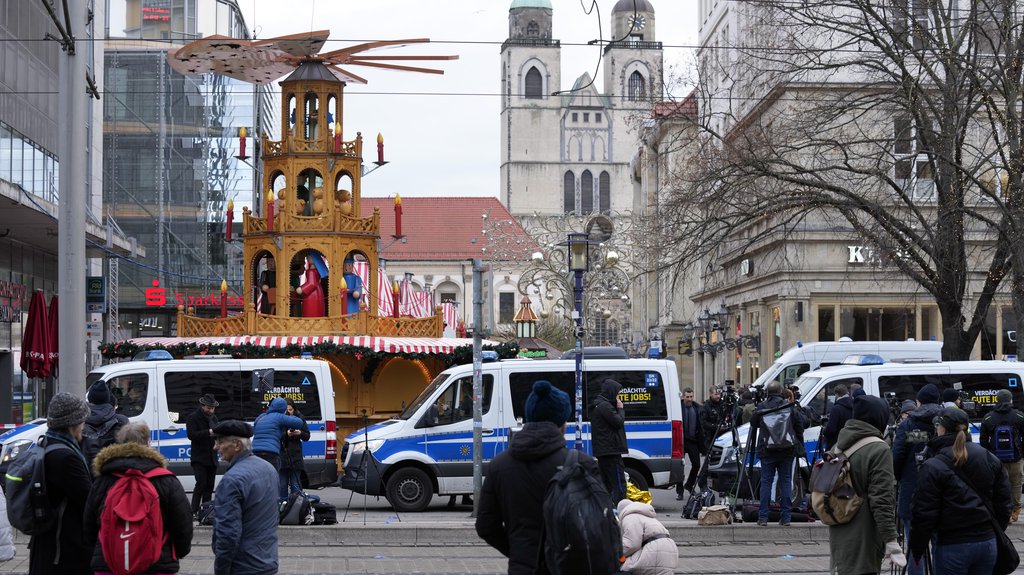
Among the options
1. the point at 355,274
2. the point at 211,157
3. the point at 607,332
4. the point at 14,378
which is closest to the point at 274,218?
the point at 355,274

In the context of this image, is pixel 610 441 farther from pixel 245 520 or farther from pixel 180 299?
pixel 180 299

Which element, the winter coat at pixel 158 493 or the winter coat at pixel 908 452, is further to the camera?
the winter coat at pixel 908 452

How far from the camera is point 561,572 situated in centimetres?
626

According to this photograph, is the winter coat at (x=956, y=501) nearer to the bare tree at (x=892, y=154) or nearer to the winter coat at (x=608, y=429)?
the winter coat at (x=608, y=429)

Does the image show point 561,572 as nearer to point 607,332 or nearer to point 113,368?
point 113,368

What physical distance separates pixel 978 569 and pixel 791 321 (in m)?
33.3

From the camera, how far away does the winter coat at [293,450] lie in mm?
16469

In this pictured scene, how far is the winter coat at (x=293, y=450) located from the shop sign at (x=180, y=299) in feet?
96.3

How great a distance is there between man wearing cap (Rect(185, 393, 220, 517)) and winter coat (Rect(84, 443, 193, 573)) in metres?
9.14

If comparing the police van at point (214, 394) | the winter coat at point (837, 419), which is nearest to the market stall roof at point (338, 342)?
the police van at point (214, 394)

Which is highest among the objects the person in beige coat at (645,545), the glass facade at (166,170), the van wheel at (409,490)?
the glass facade at (166,170)

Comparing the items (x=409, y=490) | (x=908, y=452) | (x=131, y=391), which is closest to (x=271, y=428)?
(x=409, y=490)

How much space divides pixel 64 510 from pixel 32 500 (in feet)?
0.62

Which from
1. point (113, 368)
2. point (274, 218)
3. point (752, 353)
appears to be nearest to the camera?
point (113, 368)
